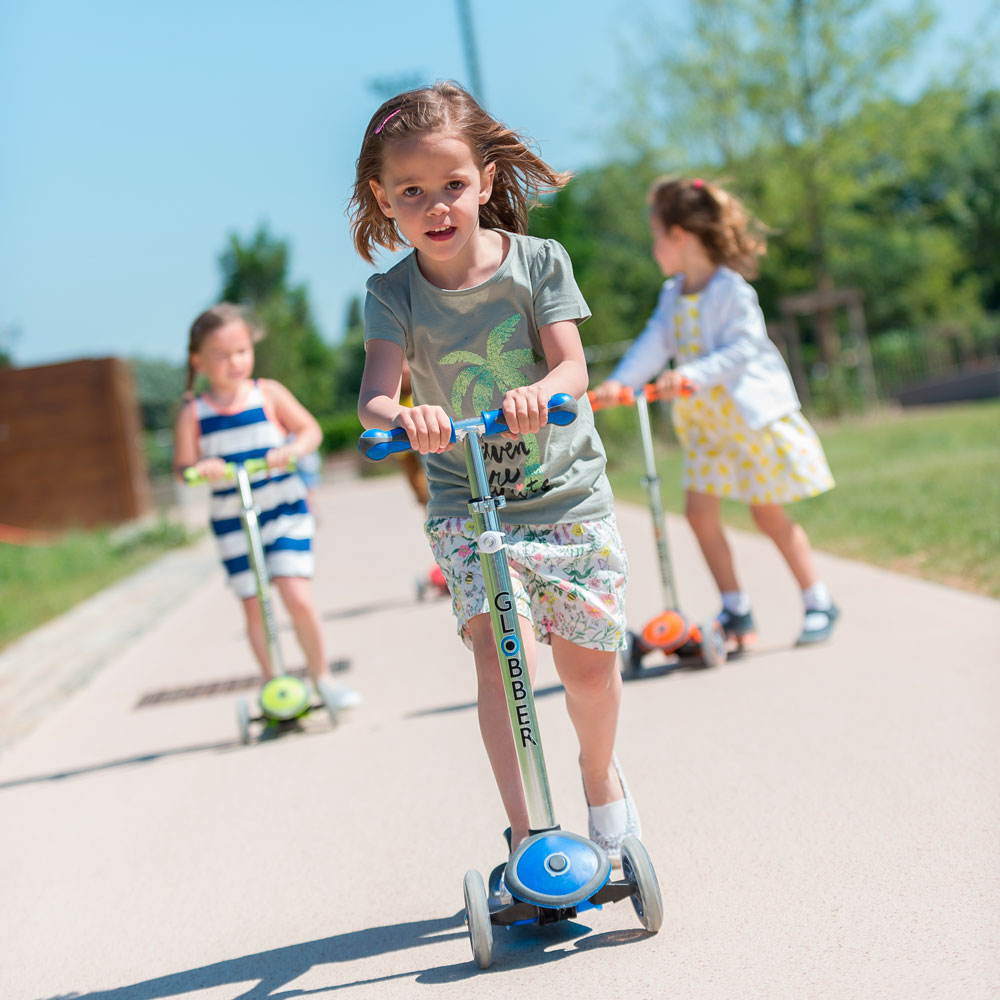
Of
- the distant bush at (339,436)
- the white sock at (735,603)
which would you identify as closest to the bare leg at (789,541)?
the white sock at (735,603)

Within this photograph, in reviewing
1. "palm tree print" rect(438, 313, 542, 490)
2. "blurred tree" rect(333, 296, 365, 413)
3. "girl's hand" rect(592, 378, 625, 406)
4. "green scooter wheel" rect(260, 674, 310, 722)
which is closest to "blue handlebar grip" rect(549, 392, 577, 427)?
"palm tree print" rect(438, 313, 542, 490)

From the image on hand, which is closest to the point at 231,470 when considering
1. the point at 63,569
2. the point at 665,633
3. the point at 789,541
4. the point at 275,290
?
the point at 665,633

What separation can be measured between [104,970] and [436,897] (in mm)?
848

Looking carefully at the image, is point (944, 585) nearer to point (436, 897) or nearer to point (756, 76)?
point (436, 897)

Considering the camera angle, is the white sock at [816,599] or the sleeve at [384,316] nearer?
the sleeve at [384,316]

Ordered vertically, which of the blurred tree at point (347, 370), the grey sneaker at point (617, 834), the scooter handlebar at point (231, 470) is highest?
the blurred tree at point (347, 370)

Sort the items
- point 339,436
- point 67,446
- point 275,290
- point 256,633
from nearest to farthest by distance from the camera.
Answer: point 256,633 → point 67,446 → point 339,436 → point 275,290

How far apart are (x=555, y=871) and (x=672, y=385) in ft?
9.20

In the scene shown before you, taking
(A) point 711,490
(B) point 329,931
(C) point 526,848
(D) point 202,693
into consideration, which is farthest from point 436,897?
(D) point 202,693

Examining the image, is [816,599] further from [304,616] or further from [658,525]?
[304,616]

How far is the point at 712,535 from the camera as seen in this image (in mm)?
5539

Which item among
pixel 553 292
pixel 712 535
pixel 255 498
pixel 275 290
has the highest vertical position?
pixel 275 290

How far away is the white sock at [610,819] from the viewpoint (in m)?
3.06

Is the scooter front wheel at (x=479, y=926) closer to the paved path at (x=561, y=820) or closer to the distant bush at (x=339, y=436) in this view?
the paved path at (x=561, y=820)
